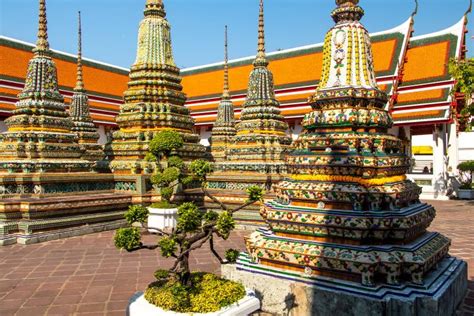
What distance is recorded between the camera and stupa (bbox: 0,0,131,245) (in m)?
9.09

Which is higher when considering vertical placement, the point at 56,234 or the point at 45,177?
the point at 45,177

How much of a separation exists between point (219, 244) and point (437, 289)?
198 inches

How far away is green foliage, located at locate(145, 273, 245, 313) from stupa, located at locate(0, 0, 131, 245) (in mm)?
6449

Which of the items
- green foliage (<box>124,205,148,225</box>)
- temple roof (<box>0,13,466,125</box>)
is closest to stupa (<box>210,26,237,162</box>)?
temple roof (<box>0,13,466,125</box>)

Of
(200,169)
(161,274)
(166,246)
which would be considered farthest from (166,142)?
(166,246)

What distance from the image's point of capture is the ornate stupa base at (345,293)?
3.70 m

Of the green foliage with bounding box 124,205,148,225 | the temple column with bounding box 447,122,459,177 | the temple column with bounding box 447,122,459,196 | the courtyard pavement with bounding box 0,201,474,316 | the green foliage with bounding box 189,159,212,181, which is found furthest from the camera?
the temple column with bounding box 447,122,459,177

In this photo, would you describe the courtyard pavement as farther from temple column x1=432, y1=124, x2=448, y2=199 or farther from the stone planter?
the stone planter

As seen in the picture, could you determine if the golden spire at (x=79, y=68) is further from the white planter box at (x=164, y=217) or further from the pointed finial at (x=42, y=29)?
the white planter box at (x=164, y=217)

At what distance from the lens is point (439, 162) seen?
20547mm

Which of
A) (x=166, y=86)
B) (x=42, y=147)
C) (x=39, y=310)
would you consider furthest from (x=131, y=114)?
(x=39, y=310)

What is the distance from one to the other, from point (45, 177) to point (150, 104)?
3830 millimetres

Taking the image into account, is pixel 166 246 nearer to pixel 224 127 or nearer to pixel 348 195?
pixel 348 195

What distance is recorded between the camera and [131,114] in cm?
1238
